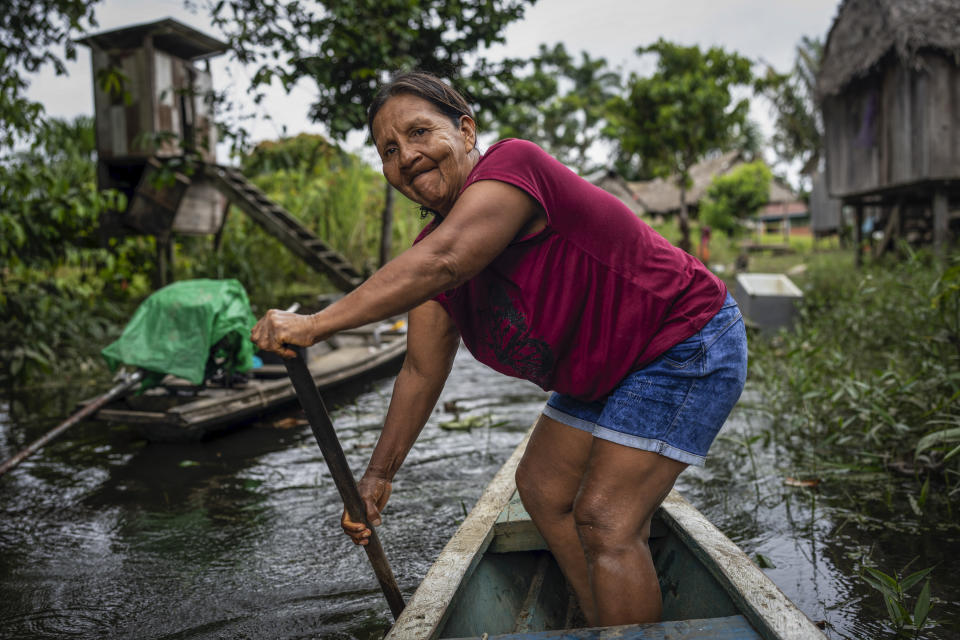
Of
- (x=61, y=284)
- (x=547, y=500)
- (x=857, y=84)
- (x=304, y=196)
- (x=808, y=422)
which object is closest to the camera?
(x=547, y=500)

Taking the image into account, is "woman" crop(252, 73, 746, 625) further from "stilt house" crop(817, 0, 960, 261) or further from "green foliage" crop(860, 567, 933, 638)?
"stilt house" crop(817, 0, 960, 261)

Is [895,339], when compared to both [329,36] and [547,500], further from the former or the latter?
[329,36]

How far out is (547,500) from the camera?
2.00m

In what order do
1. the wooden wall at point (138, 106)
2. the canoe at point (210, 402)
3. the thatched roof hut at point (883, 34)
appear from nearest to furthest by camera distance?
the canoe at point (210, 402) → the thatched roof hut at point (883, 34) → the wooden wall at point (138, 106)

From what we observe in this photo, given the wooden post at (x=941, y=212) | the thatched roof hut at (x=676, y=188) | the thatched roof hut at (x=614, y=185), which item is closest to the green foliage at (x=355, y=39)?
the wooden post at (x=941, y=212)

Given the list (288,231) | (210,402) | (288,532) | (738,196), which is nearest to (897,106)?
(288,231)

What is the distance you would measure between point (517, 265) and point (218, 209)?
10.7 meters

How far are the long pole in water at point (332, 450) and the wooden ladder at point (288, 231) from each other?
23.6 feet

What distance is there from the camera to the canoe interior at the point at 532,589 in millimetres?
2068

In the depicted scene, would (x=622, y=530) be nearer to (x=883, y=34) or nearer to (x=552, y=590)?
(x=552, y=590)

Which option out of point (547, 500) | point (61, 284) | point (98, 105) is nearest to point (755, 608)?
point (547, 500)

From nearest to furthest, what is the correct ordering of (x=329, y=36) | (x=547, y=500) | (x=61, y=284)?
(x=547, y=500)
(x=329, y=36)
(x=61, y=284)

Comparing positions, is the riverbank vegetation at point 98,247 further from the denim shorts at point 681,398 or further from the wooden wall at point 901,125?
A: the wooden wall at point 901,125

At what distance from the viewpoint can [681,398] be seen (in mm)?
1723
